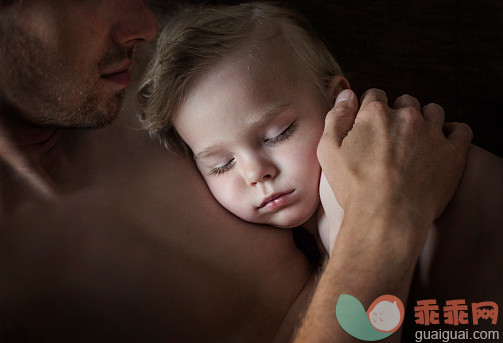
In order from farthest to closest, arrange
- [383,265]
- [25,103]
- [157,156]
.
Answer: [157,156], [25,103], [383,265]

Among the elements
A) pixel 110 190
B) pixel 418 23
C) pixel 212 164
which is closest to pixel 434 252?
pixel 212 164

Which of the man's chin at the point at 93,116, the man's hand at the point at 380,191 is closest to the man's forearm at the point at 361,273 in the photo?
the man's hand at the point at 380,191

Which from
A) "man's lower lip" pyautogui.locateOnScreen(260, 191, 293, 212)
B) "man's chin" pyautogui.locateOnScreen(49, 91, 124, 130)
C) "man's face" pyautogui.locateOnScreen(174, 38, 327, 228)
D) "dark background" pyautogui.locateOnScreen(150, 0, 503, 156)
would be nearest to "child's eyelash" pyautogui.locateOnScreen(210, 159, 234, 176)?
"man's face" pyautogui.locateOnScreen(174, 38, 327, 228)

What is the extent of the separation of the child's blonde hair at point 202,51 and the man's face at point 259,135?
3cm

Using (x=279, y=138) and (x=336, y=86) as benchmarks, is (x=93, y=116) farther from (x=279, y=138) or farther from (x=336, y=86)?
(x=336, y=86)

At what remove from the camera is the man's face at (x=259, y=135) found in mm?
850

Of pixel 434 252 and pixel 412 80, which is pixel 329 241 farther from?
pixel 412 80

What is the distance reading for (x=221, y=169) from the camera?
0.90 metres

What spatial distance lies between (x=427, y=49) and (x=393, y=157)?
517mm

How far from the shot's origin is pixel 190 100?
0.89m

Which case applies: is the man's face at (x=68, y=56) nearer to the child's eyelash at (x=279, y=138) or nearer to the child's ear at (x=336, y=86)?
the child's eyelash at (x=279, y=138)

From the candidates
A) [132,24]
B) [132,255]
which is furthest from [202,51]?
[132,255]

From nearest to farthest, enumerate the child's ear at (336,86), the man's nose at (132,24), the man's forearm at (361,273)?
the man's forearm at (361,273)
the man's nose at (132,24)
the child's ear at (336,86)

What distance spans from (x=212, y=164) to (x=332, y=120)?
235mm
